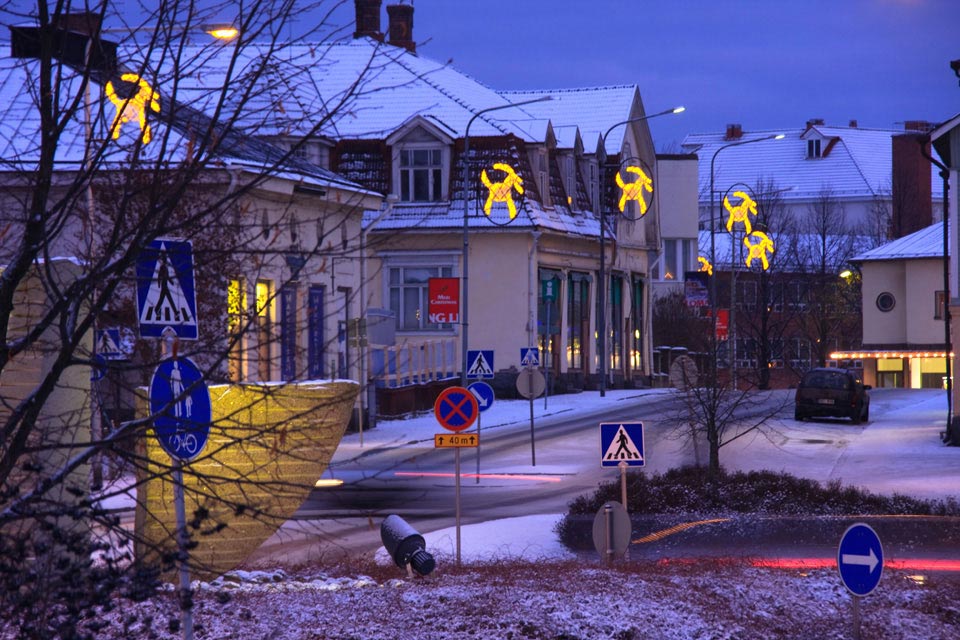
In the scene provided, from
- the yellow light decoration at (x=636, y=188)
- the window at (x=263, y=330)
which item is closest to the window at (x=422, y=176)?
the yellow light decoration at (x=636, y=188)

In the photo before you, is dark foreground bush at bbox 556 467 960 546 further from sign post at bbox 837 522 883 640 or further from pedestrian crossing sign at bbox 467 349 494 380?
sign post at bbox 837 522 883 640

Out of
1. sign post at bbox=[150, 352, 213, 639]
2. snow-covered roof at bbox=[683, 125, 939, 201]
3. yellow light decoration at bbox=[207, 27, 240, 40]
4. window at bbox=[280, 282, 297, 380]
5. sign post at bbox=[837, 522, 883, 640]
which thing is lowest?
sign post at bbox=[837, 522, 883, 640]

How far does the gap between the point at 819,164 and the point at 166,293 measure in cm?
9340

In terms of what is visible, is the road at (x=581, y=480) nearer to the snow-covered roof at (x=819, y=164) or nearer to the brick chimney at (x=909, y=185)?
the brick chimney at (x=909, y=185)

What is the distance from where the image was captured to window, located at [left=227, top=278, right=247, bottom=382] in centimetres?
686

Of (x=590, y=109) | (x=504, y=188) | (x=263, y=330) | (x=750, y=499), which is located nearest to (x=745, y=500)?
(x=750, y=499)

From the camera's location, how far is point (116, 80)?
24.8ft

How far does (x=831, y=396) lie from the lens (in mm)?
41844

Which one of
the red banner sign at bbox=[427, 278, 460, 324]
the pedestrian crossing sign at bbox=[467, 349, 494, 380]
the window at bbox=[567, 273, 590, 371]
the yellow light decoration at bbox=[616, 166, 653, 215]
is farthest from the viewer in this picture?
the yellow light decoration at bbox=[616, 166, 653, 215]

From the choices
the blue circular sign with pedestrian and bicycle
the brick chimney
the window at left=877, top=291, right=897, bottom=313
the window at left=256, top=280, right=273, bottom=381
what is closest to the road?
the blue circular sign with pedestrian and bicycle

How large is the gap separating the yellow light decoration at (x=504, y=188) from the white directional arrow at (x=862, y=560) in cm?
3511

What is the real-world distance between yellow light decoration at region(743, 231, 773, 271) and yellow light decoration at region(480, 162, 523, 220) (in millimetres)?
22414

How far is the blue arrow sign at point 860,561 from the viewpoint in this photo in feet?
36.3

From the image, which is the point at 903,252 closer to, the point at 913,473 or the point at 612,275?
the point at 612,275
